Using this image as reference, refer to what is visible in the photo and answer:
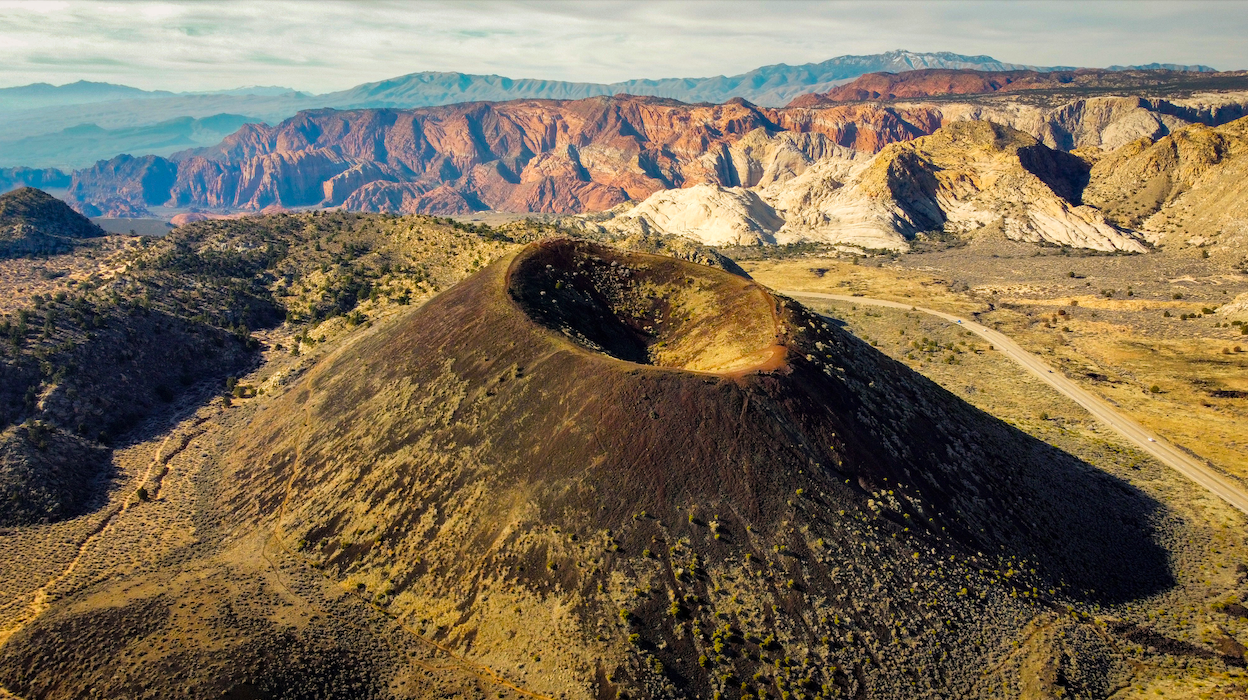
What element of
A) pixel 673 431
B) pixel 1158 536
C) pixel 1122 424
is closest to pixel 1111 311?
pixel 1122 424

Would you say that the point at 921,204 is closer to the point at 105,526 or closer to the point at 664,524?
the point at 664,524

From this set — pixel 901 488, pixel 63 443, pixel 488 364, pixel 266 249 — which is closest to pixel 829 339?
pixel 901 488

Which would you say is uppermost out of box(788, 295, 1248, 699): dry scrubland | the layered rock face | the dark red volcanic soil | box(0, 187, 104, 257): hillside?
the layered rock face

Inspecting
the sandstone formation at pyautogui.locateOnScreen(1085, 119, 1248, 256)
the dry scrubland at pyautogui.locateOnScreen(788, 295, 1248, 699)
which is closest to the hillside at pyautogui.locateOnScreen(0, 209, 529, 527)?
the dry scrubland at pyautogui.locateOnScreen(788, 295, 1248, 699)

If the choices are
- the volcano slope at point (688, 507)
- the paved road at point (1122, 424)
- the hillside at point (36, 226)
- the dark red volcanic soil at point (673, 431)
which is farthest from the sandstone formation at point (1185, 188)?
the hillside at point (36, 226)

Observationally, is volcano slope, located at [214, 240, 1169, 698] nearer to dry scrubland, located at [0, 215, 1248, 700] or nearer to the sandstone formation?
dry scrubland, located at [0, 215, 1248, 700]

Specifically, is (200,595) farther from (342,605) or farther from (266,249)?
(266,249)
